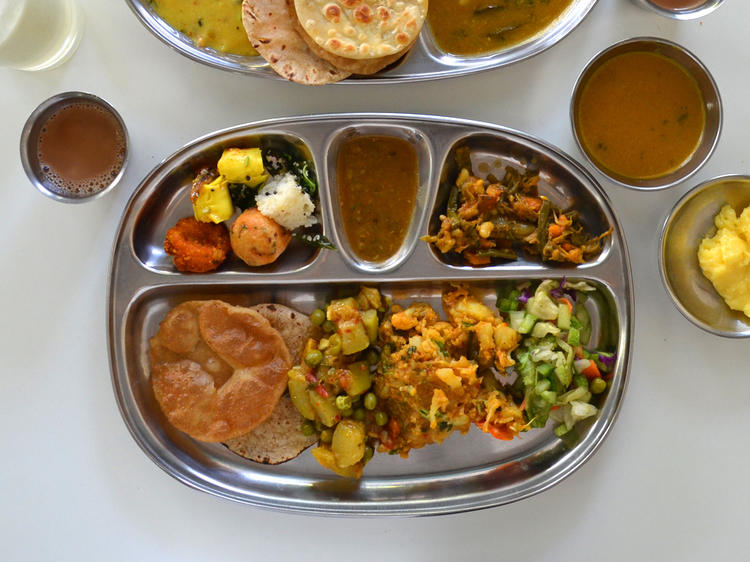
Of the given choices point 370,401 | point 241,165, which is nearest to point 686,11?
point 241,165

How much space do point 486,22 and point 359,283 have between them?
5.77 feet

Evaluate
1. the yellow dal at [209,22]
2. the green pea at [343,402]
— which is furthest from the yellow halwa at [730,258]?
the yellow dal at [209,22]

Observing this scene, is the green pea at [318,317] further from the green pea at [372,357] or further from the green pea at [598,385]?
the green pea at [598,385]

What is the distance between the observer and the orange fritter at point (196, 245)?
3.29 meters

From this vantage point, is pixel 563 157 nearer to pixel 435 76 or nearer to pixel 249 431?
pixel 435 76

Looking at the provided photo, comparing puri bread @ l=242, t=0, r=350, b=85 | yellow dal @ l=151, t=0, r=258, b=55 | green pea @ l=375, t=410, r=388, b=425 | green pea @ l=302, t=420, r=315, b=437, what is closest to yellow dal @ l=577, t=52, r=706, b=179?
puri bread @ l=242, t=0, r=350, b=85

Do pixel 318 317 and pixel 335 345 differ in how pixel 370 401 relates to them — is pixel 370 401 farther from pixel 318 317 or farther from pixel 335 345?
pixel 318 317

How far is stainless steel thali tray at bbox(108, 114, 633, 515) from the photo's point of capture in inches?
130

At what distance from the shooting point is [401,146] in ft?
11.3

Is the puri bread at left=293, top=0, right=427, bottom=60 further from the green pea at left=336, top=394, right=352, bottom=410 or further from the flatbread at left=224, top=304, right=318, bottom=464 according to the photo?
the green pea at left=336, top=394, right=352, bottom=410

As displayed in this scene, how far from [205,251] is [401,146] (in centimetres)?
134

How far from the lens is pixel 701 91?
10.9 ft

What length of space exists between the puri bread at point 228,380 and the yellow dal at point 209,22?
1.54 metres

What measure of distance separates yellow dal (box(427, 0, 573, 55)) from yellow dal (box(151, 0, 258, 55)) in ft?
3.76
